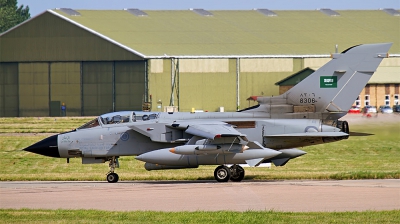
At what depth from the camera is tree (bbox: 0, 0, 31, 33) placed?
14100 centimetres

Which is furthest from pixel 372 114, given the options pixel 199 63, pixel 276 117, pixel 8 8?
pixel 8 8

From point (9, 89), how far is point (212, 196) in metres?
60.0

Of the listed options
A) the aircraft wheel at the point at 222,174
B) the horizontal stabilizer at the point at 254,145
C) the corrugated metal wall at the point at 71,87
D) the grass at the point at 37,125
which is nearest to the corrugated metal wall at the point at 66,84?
the corrugated metal wall at the point at 71,87

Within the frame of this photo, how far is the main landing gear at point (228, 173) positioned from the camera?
24.3m

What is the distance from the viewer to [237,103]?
77.0 m

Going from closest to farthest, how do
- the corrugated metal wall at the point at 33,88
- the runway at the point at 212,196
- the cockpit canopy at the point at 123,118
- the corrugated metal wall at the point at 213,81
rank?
the runway at the point at 212,196 → the cockpit canopy at the point at 123,118 → the corrugated metal wall at the point at 33,88 → the corrugated metal wall at the point at 213,81

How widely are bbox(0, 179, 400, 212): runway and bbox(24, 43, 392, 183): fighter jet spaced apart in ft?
5.05

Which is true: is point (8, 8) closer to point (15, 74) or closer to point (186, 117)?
point (15, 74)

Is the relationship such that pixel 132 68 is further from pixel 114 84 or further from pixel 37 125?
pixel 37 125

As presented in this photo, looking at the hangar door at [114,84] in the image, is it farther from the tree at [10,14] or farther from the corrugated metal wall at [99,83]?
the tree at [10,14]

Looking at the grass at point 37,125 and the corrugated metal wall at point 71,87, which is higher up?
the corrugated metal wall at point 71,87

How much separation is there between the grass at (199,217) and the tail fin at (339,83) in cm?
898

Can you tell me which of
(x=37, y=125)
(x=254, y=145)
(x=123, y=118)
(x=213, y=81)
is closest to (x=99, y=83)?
(x=213, y=81)

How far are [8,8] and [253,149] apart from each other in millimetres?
130641
